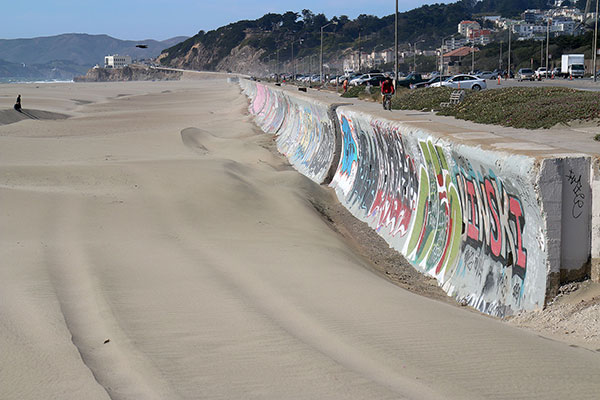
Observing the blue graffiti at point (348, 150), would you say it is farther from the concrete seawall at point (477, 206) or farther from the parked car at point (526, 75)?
the parked car at point (526, 75)

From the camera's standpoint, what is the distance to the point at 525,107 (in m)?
23.1

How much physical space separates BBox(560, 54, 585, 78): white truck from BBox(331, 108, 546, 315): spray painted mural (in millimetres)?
58352

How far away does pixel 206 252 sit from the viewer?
352 inches

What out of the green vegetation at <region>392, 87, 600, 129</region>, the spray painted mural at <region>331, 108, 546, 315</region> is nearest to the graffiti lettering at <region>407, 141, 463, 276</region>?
the spray painted mural at <region>331, 108, 546, 315</region>

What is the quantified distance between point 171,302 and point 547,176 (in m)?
3.35

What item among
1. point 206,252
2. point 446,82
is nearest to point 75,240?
point 206,252

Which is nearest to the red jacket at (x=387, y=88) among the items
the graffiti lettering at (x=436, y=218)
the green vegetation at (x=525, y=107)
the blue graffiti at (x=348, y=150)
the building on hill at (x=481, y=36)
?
the green vegetation at (x=525, y=107)

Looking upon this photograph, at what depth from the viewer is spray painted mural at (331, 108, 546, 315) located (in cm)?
653

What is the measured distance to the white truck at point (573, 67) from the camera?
66438 mm

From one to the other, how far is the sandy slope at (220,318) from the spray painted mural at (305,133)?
4245mm

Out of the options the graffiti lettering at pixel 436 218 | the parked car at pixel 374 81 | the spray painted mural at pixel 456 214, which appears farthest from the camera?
the parked car at pixel 374 81

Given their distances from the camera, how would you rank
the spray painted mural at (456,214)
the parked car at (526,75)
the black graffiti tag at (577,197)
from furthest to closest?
the parked car at (526,75) → the spray painted mural at (456,214) → the black graffiti tag at (577,197)

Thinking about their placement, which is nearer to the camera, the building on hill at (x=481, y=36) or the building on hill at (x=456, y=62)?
the building on hill at (x=456, y=62)

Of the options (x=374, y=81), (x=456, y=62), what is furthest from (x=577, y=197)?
(x=456, y=62)
